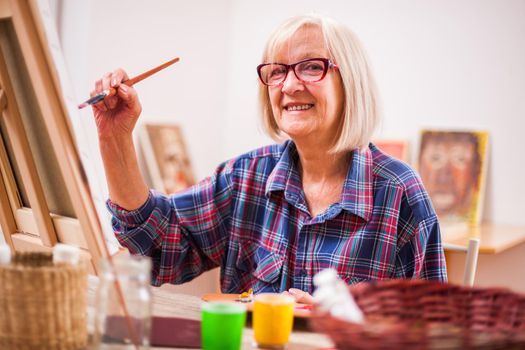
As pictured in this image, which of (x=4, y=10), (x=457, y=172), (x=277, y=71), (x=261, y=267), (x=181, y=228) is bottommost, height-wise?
(x=457, y=172)

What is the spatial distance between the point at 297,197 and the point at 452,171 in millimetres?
1688

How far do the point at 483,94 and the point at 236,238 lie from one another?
1852mm

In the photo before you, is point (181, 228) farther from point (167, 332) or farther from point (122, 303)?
point (122, 303)

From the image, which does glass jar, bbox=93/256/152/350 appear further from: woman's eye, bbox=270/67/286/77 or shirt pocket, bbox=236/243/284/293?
woman's eye, bbox=270/67/286/77

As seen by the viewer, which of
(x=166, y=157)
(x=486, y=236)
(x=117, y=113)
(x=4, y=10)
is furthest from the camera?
(x=166, y=157)

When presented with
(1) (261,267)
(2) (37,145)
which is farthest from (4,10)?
(1) (261,267)

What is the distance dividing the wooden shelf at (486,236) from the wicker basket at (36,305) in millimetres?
1526

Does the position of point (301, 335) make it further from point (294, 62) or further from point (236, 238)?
point (294, 62)

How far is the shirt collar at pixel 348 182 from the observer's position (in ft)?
4.96

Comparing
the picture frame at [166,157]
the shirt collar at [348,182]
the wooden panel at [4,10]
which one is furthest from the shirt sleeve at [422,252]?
the picture frame at [166,157]

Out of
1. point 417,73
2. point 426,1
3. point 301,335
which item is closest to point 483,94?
point 417,73

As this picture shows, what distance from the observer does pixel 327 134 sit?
164 cm

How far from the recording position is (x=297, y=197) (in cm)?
160

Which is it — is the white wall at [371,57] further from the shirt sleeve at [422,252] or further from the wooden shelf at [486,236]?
the shirt sleeve at [422,252]
